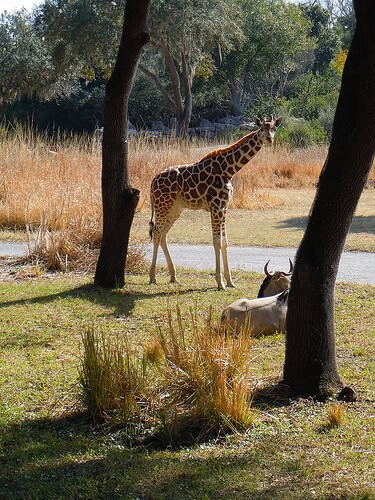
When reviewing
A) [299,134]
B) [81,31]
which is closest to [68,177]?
[299,134]

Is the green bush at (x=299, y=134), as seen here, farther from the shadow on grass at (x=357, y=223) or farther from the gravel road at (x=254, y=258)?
the gravel road at (x=254, y=258)

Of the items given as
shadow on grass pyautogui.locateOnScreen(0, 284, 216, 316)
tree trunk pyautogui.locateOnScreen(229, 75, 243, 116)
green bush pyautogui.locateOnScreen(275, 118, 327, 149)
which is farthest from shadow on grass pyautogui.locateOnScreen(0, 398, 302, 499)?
tree trunk pyautogui.locateOnScreen(229, 75, 243, 116)

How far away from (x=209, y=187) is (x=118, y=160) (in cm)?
150

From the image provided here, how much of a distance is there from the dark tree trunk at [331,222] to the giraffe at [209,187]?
17.3 feet

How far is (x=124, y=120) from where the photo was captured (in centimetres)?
1130

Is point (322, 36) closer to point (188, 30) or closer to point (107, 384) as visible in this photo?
point (188, 30)

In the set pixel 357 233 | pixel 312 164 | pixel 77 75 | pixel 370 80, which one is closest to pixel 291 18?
pixel 77 75

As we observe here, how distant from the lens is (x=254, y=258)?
15.4 m

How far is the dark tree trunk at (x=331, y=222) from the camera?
20.1 feet

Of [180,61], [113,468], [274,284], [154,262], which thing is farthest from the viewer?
[180,61]

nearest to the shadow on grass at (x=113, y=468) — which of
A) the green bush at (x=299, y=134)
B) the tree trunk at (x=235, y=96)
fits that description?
the green bush at (x=299, y=134)

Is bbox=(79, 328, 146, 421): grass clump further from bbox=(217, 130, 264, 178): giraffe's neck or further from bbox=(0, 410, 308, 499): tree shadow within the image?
bbox=(217, 130, 264, 178): giraffe's neck

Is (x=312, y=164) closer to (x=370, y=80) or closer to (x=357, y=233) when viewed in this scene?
(x=357, y=233)

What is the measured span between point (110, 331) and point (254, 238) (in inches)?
367
